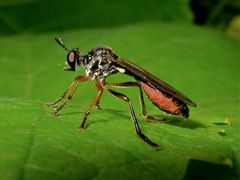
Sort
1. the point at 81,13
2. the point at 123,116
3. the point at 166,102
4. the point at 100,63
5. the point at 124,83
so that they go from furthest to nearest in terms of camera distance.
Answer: the point at 81,13 < the point at 100,63 < the point at 124,83 < the point at 166,102 < the point at 123,116

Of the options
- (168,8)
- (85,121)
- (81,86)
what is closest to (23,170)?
(85,121)

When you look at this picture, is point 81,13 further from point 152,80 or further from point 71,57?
point 152,80

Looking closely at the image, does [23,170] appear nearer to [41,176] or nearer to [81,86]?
[41,176]

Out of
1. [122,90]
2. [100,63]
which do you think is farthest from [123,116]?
[122,90]

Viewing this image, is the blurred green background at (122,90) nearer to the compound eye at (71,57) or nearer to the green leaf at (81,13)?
the green leaf at (81,13)

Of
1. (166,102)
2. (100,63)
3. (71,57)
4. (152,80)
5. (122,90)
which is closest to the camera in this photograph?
(152,80)

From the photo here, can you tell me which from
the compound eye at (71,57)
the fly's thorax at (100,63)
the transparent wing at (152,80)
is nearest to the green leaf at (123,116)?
the transparent wing at (152,80)
